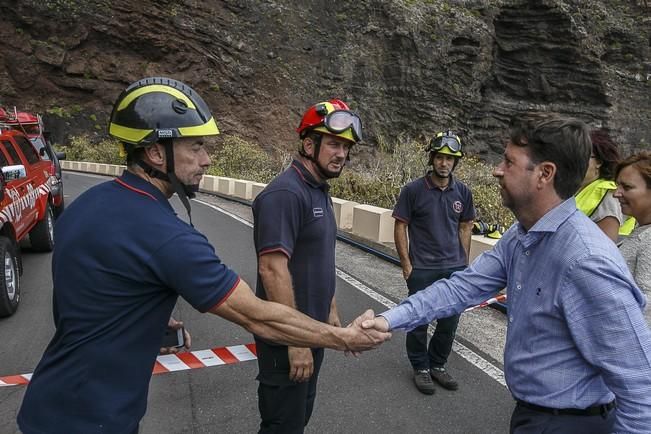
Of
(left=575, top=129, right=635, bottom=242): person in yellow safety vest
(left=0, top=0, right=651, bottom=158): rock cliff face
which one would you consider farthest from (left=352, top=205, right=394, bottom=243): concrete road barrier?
(left=0, top=0, right=651, bottom=158): rock cliff face

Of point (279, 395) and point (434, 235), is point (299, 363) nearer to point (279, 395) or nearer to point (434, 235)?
point (279, 395)

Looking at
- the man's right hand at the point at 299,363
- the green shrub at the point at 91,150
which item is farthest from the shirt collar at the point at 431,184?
the green shrub at the point at 91,150

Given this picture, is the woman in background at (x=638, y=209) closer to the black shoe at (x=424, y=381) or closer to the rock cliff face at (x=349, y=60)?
the black shoe at (x=424, y=381)

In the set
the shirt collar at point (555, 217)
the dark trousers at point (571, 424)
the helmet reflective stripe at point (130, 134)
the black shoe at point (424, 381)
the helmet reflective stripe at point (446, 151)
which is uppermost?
the helmet reflective stripe at point (130, 134)

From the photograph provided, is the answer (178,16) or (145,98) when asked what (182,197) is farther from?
(178,16)

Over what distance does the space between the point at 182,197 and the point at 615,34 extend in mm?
53575

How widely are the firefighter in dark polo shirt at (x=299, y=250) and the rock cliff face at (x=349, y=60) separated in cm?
3486

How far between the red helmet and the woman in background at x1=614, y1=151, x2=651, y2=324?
1.51m

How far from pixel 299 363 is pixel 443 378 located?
2.11m

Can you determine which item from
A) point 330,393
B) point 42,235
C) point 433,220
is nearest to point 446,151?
point 433,220

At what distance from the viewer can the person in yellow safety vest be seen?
3.52m

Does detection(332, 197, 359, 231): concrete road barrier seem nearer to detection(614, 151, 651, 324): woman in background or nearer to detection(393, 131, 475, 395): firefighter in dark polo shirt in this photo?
detection(393, 131, 475, 395): firefighter in dark polo shirt

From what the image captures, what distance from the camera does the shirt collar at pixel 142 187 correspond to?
72.4 inches

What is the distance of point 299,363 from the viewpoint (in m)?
2.51
